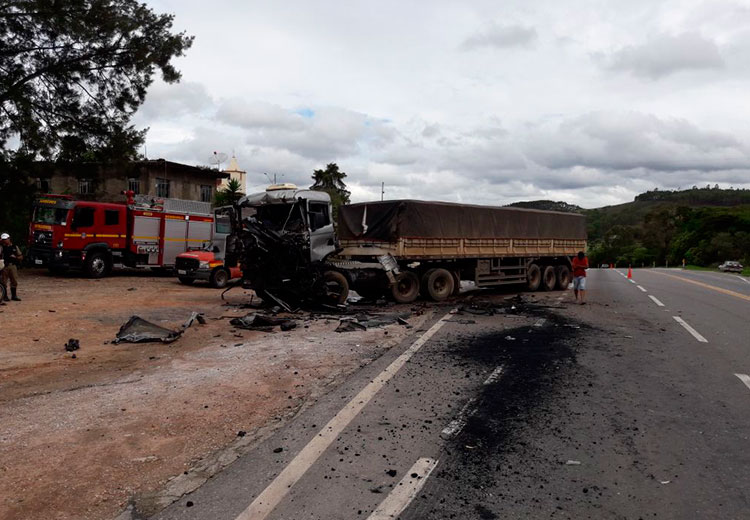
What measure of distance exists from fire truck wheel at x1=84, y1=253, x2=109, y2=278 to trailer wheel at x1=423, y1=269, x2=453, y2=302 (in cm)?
1362

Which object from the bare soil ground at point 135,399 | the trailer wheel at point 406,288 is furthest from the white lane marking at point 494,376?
the trailer wheel at point 406,288

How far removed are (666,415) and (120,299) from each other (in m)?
14.1

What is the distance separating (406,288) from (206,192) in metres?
32.0

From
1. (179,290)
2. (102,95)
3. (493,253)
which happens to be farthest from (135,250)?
(493,253)

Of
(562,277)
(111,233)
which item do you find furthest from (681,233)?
(111,233)

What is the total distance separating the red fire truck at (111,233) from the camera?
19.9m

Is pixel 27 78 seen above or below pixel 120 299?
above

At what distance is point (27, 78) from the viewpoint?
2122cm

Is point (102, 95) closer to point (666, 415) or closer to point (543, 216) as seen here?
point (543, 216)

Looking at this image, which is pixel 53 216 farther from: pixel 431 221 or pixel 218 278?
pixel 431 221

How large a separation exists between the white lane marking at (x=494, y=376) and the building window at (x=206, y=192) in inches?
1524

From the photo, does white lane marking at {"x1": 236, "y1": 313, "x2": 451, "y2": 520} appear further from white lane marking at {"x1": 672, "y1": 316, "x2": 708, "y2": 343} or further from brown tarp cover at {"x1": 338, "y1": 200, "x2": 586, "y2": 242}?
brown tarp cover at {"x1": 338, "y1": 200, "x2": 586, "y2": 242}

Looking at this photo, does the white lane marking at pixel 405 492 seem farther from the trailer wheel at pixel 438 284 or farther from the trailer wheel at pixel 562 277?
the trailer wheel at pixel 562 277

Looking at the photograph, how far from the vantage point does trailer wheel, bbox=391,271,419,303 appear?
14555 millimetres
